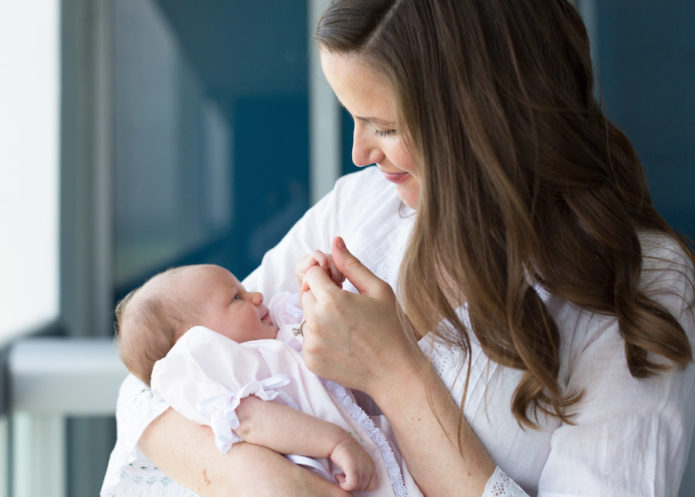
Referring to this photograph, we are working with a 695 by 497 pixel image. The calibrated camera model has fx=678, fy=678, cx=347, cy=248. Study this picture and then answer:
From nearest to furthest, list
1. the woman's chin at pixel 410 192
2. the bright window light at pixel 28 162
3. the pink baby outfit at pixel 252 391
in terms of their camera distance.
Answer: the pink baby outfit at pixel 252 391, the woman's chin at pixel 410 192, the bright window light at pixel 28 162

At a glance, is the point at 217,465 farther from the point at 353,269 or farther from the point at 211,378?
the point at 353,269

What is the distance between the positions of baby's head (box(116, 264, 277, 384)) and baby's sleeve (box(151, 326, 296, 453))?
4.3 inches

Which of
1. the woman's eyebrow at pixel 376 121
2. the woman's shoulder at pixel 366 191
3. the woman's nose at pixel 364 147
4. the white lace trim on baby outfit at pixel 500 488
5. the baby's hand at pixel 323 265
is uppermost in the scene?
the woman's eyebrow at pixel 376 121

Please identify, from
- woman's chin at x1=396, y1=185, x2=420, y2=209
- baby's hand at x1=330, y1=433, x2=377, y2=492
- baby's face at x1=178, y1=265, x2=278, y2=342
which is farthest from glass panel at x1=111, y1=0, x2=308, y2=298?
baby's hand at x1=330, y1=433, x2=377, y2=492

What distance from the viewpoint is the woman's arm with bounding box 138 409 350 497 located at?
3.30 feet

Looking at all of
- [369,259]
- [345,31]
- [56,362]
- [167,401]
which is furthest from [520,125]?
[56,362]

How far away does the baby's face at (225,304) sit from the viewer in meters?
1.29

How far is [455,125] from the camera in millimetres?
1006

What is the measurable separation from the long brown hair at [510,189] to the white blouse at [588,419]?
0.03m

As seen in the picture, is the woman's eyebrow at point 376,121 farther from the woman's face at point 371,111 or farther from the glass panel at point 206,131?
the glass panel at point 206,131

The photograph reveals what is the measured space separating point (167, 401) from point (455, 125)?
2.15 feet

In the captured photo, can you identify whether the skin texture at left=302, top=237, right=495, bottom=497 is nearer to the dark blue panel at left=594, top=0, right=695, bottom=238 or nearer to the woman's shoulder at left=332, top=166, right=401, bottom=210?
the woman's shoulder at left=332, top=166, right=401, bottom=210

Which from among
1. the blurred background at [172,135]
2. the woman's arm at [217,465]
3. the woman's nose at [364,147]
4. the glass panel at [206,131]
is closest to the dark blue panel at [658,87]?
the blurred background at [172,135]

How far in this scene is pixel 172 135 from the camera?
3191 mm
